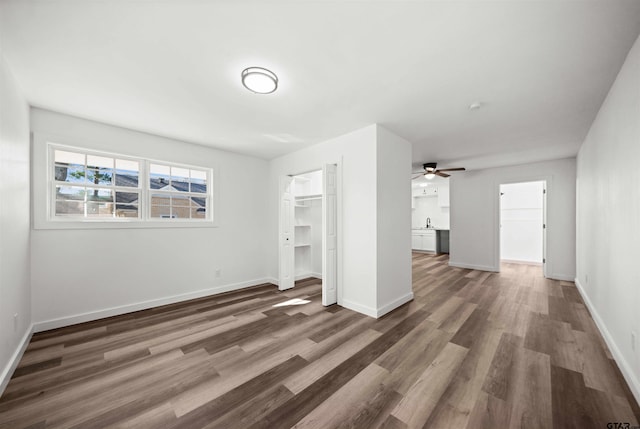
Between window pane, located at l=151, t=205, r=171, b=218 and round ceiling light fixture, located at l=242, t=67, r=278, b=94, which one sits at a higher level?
round ceiling light fixture, located at l=242, t=67, r=278, b=94

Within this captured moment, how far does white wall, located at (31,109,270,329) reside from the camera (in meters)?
2.77

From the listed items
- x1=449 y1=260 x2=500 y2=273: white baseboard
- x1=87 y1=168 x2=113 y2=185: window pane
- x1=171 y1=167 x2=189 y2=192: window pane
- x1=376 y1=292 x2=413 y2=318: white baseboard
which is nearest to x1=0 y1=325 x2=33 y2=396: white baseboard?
x1=87 y1=168 x2=113 y2=185: window pane

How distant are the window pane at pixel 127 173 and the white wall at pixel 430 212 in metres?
9.19

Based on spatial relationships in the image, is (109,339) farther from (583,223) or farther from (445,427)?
(583,223)

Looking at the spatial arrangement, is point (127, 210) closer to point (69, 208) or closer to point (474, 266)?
point (69, 208)

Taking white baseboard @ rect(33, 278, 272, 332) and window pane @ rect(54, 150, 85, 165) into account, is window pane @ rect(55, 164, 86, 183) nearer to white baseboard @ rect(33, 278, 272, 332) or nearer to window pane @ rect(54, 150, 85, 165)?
window pane @ rect(54, 150, 85, 165)

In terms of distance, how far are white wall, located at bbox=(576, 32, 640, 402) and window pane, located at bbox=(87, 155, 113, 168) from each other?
5.37 meters

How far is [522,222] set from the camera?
718 centimetres

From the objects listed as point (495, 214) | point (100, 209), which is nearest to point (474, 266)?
point (495, 214)

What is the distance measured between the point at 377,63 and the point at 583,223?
Result: 14.0 ft

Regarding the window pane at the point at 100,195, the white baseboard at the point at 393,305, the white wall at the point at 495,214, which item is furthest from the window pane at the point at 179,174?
the white wall at the point at 495,214

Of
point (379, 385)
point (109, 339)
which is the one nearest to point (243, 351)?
point (379, 385)

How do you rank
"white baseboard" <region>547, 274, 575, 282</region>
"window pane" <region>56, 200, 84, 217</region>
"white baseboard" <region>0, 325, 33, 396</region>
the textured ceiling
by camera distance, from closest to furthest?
the textured ceiling → "white baseboard" <region>0, 325, 33, 396</region> → "window pane" <region>56, 200, 84, 217</region> → "white baseboard" <region>547, 274, 575, 282</region>

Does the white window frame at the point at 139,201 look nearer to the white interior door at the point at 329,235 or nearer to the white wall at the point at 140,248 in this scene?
the white wall at the point at 140,248
